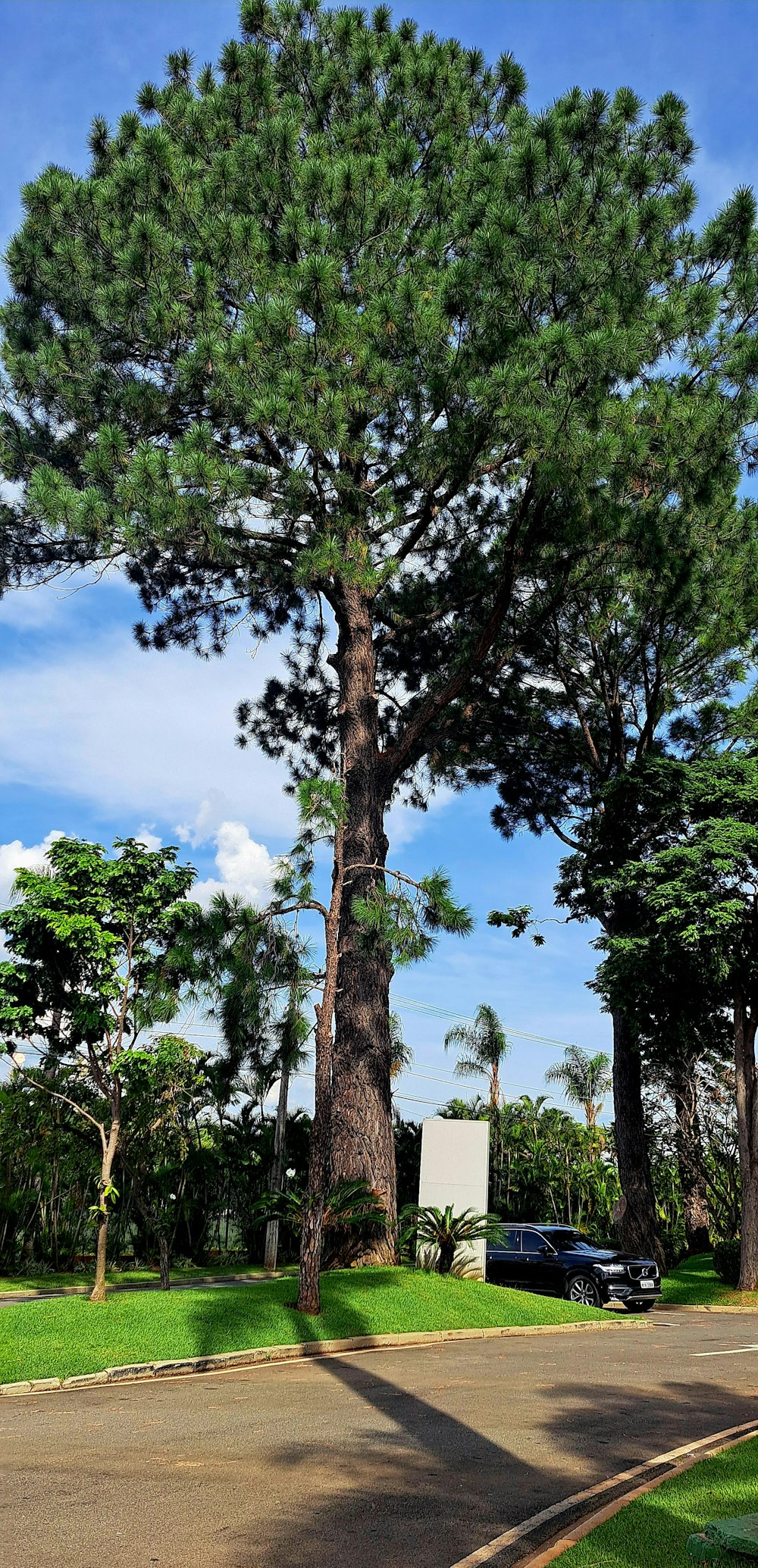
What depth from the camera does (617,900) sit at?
78.8 ft

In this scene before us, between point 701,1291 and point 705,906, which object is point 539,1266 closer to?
point 701,1291

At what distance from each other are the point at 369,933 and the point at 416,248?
10.1 m

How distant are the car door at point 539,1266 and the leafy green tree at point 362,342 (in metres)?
4.37

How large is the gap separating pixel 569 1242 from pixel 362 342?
1515 centimetres

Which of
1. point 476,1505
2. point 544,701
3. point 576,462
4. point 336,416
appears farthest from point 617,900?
point 476,1505

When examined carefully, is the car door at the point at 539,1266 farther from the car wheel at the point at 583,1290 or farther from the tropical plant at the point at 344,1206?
the tropical plant at the point at 344,1206

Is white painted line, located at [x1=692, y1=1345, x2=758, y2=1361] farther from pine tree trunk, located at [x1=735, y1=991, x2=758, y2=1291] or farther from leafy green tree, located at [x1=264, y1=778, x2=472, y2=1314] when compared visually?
pine tree trunk, located at [x1=735, y1=991, x2=758, y2=1291]

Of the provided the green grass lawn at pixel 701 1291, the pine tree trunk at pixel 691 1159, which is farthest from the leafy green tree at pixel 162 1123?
the pine tree trunk at pixel 691 1159

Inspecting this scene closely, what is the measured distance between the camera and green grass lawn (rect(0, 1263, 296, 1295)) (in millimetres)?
18812

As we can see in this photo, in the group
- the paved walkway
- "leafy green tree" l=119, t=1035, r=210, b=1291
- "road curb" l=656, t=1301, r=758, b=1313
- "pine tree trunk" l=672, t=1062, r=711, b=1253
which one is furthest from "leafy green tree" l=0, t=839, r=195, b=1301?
"pine tree trunk" l=672, t=1062, r=711, b=1253

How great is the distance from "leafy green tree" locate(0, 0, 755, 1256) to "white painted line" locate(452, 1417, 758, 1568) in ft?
26.4

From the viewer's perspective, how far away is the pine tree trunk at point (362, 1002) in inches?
626

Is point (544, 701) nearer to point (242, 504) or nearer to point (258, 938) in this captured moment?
point (242, 504)

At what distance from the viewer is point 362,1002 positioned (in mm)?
16672
